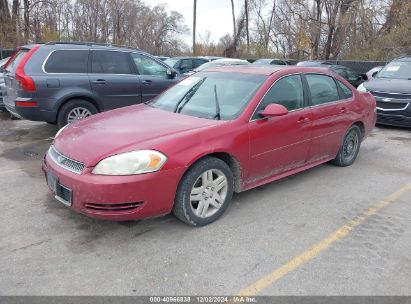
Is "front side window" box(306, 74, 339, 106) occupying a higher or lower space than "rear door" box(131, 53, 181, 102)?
lower

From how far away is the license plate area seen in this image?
11.8 feet

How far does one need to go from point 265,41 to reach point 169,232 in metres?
41.8

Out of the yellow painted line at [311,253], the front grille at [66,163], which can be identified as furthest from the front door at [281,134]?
the front grille at [66,163]

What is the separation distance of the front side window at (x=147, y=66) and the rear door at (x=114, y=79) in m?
0.17

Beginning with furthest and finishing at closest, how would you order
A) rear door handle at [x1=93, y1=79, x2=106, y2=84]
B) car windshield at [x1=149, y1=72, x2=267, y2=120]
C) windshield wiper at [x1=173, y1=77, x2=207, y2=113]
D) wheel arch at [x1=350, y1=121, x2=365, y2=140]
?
rear door handle at [x1=93, y1=79, x2=106, y2=84] → wheel arch at [x1=350, y1=121, x2=365, y2=140] → windshield wiper at [x1=173, y1=77, x2=207, y2=113] → car windshield at [x1=149, y1=72, x2=267, y2=120]

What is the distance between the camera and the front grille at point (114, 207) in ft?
11.3

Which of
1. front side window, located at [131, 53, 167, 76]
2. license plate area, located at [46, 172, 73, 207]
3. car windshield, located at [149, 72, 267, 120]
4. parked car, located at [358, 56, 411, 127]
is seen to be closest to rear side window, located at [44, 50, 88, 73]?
front side window, located at [131, 53, 167, 76]

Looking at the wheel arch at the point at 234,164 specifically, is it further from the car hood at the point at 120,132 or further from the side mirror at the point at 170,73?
the side mirror at the point at 170,73

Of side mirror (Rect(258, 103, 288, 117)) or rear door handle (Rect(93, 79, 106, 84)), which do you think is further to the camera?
rear door handle (Rect(93, 79, 106, 84))

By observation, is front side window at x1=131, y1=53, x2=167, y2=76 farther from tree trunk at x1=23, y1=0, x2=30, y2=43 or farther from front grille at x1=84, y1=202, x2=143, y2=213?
tree trunk at x1=23, y1=0, x2=30, y2=43

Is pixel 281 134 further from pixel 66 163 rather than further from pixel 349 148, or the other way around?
pixel 66 163

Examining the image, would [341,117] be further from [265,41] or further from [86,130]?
[265,41]

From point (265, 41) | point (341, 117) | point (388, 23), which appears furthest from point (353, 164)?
Answer: point (265, 41)

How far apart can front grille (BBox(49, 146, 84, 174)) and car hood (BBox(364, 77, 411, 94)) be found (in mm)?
7720
